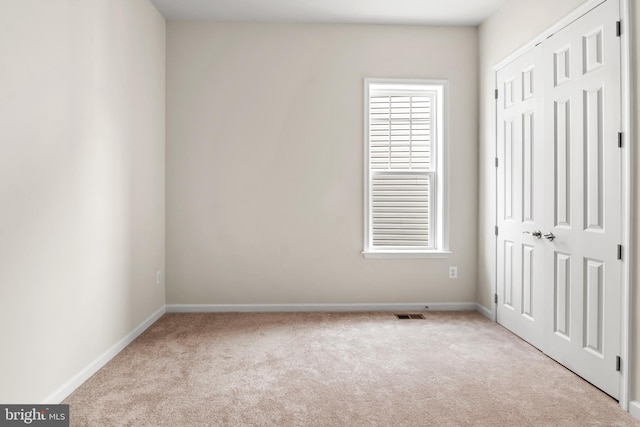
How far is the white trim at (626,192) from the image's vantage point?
90.5 inches

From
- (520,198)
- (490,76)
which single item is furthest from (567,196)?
(490,76)

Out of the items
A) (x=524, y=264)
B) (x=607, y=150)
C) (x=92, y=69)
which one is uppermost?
(x=92, y=69)

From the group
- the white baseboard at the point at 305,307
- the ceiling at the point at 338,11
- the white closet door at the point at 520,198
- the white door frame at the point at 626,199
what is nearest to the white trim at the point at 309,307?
the white baseboard at the point at 305,307

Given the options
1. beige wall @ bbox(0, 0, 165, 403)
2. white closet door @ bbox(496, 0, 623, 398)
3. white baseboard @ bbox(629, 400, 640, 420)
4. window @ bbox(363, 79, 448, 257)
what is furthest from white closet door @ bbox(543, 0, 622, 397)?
beige wall @ bbox(0, 0, 165, 403)

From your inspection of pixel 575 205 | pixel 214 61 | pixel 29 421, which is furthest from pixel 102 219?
pixel 575 205

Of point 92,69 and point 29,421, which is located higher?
point 92,69

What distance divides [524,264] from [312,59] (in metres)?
2.80

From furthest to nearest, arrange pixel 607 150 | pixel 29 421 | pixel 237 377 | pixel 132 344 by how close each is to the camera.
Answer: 1. pixel 132 344
2. pixel 237 377
3. pixel 607 150
4. pixel 29 421

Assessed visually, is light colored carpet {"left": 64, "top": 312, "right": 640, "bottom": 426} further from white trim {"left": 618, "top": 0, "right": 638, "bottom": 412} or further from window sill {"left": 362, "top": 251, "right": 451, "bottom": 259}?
window sill {"left": 362, "top": 251, "right": 451, "bottom": 259}

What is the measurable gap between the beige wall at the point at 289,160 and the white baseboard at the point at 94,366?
69cm

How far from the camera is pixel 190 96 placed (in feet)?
13.7

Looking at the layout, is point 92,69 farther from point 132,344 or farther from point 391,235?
point 391,235

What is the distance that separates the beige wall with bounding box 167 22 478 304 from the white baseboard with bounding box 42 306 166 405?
0.69 meters

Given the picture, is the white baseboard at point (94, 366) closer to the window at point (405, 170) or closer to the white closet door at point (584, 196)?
the window at point (405, 170)
